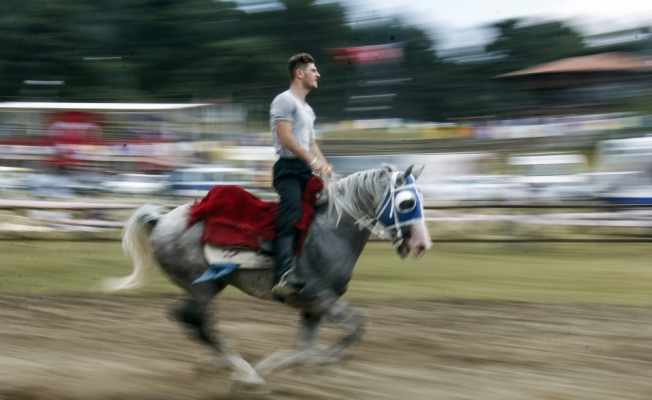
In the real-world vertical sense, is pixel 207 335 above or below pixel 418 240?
below

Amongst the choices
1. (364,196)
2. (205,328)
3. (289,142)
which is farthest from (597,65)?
(205,328)

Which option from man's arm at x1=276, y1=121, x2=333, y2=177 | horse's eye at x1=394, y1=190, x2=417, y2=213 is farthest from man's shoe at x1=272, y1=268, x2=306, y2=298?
horse's eye at x1=394, y1=190, x2=417, y2=213

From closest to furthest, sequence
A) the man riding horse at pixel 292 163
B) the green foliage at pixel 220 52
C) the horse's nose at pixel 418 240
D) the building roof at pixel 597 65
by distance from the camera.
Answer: the horse's nose at pixel 418 240, the man riding horse at pixel 292 163, the building roof at pixel 597 65, the green foliage at pixel 220 52

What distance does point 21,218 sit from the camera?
642 inches

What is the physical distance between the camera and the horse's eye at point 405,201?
17.8 feet

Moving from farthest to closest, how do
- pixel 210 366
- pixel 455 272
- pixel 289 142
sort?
pixel 455 272 → pixel 210 366 → pixel 289 142

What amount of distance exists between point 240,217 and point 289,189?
43 centimetres

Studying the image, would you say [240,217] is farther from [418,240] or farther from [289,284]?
[418,240]

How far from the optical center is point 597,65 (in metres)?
39.0

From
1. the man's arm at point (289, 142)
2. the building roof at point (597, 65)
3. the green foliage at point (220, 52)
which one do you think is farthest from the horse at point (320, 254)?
the green foliage at point (220, 52)

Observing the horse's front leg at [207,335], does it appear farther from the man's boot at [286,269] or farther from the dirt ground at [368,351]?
the man's boot at [286,269]

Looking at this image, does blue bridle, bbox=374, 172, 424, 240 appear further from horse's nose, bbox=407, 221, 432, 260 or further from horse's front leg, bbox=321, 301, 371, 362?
horse's front leg, bbox=321, 301, 371, 362

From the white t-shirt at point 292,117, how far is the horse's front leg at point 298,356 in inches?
48.8

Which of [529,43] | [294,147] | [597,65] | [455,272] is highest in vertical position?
[294,147]
